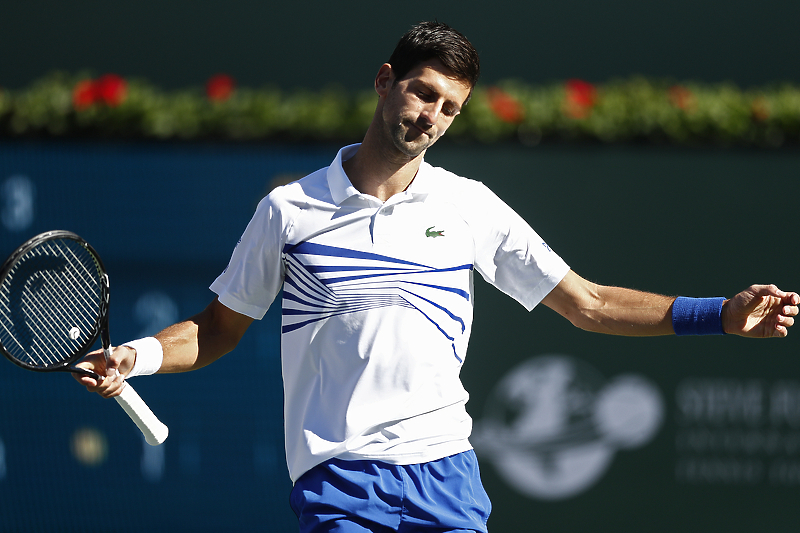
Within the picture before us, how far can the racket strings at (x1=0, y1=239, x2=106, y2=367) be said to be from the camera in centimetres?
255

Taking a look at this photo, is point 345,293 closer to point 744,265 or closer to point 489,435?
point 489,435

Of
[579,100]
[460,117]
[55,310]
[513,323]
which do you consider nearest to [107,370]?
[55,310]

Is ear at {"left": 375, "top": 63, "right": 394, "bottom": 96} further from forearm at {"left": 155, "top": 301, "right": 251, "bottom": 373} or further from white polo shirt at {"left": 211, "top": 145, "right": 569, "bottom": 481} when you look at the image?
forearm at {"left": 155, "top": 301, "right": 251, "bottom": 373}

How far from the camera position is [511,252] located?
260 cm

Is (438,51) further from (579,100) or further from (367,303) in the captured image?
(579,100)

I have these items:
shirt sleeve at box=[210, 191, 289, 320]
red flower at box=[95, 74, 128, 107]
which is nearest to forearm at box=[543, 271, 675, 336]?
shirt sleeve at box=[210, 191, 289, 320]

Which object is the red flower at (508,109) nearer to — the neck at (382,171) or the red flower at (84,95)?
the red flower at (84,95)

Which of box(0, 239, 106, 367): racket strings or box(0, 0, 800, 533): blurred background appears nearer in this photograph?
box(0, 239, 106, 367): racket strings

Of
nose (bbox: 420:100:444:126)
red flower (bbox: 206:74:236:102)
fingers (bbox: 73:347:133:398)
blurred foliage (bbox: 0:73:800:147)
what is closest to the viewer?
fingers (bbox: 73:347:133:398)

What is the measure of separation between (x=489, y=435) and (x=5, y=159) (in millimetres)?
3079

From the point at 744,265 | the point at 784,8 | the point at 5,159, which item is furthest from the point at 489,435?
the point at 784,8

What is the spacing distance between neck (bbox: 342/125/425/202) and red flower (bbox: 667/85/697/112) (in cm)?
293

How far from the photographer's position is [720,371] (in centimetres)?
474

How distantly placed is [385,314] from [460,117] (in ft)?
8.95
